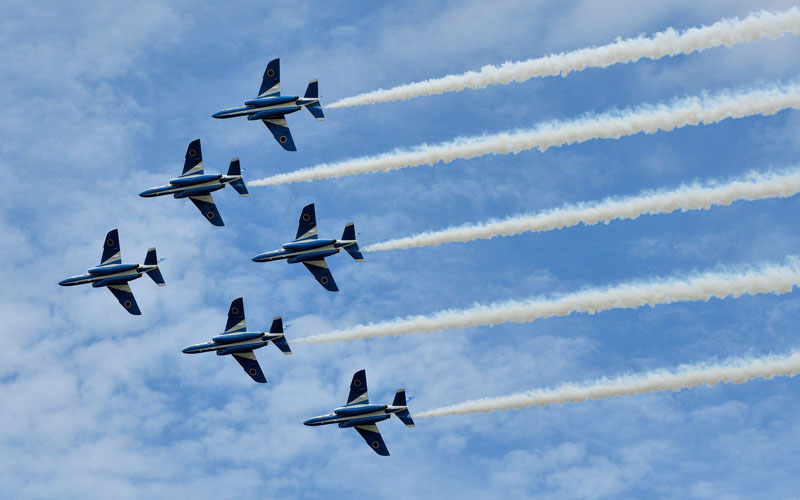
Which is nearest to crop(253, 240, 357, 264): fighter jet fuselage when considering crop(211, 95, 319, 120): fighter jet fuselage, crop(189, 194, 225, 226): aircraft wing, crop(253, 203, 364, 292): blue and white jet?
crop(253, 203, 364, 292): blue and white jet

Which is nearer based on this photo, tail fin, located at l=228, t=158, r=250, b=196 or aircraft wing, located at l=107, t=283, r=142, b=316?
tail fin, located at l=228, t=158, r=250, b=196

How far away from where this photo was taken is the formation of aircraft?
274 feet

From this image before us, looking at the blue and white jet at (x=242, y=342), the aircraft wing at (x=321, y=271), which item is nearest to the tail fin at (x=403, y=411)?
the blue and white jet at (x=242, y=342)

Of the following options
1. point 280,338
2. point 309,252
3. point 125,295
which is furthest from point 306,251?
point 125,295

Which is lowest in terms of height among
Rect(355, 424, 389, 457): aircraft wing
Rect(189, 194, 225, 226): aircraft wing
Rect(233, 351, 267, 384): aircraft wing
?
Rect(355, 424, 389, 457): aircraft wing

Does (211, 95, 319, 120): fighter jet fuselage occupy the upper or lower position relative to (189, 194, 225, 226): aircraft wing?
upper

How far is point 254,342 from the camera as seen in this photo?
84250 millimetres

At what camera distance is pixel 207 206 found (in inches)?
3469

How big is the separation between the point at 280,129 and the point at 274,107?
6.66 feet

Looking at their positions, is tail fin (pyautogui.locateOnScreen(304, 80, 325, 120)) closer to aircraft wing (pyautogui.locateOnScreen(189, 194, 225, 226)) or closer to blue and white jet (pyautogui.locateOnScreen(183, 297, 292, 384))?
aircraft wing (pyautogui.locateOnScreen(189, 194, 225, 226))

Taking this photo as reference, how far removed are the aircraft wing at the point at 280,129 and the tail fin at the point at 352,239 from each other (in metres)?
8.47

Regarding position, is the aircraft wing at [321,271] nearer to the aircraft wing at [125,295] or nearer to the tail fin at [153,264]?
the tail fin at [153,264]

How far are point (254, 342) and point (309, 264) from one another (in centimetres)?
665

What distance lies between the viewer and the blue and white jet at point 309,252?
84.3 metres
